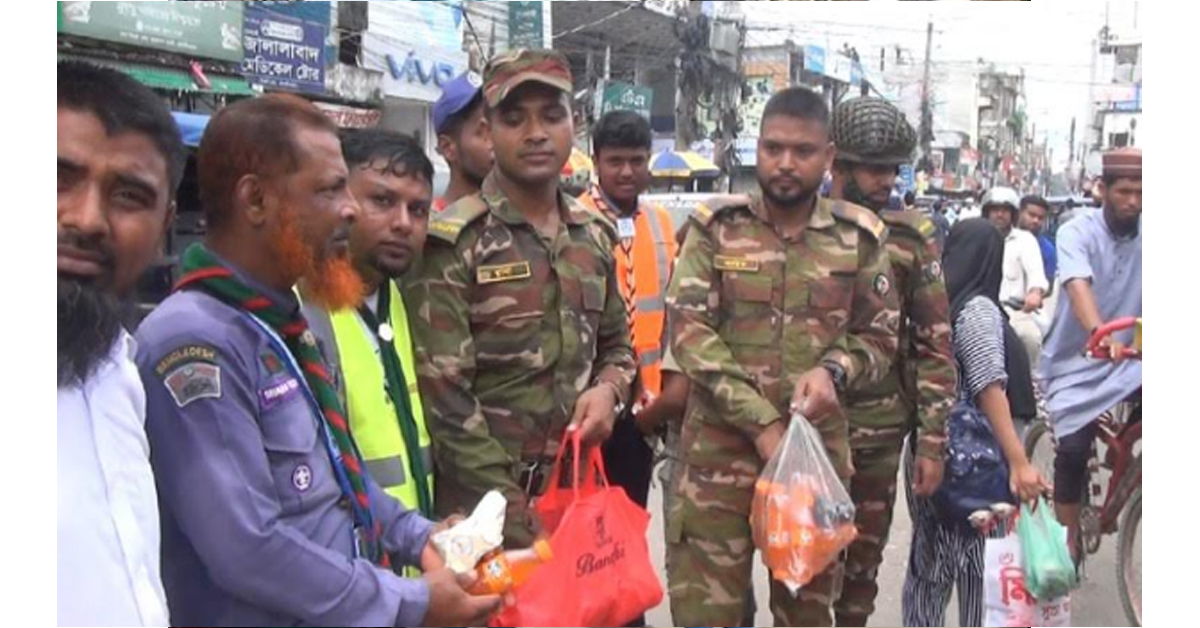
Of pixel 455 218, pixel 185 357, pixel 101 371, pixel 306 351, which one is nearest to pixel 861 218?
pixel 455 218

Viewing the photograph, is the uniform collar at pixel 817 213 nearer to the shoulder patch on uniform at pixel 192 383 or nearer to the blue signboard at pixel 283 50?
the shoulder patch on uniform at pixel 192 383

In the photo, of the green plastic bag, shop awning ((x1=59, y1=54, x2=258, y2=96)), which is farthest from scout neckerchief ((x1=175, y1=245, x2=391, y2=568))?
shop awning ((x1=59, y1=54, x2=258, y2=96))

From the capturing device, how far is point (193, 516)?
141cm

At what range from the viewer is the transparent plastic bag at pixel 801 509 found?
2412 millimetres

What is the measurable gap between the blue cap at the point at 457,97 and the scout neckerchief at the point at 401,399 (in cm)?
109

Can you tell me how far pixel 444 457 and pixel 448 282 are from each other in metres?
0.41

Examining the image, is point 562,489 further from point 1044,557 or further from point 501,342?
point 1044,557

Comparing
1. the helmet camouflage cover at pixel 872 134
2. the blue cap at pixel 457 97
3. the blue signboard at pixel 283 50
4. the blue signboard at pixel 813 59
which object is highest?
the blue signboard at pixel 813 59

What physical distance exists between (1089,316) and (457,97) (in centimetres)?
246

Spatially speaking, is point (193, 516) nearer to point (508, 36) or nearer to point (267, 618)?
point (267, 618)

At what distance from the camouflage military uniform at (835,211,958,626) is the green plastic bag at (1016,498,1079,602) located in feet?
1.07

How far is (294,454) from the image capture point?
150cm

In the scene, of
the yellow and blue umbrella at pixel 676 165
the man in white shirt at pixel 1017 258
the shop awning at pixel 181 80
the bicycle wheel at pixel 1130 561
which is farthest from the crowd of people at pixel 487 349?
the yellow and blue umbrella at pixel 676 165

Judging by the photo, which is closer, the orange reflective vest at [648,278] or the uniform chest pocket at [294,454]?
the uniform chest pocket at [294,454]
